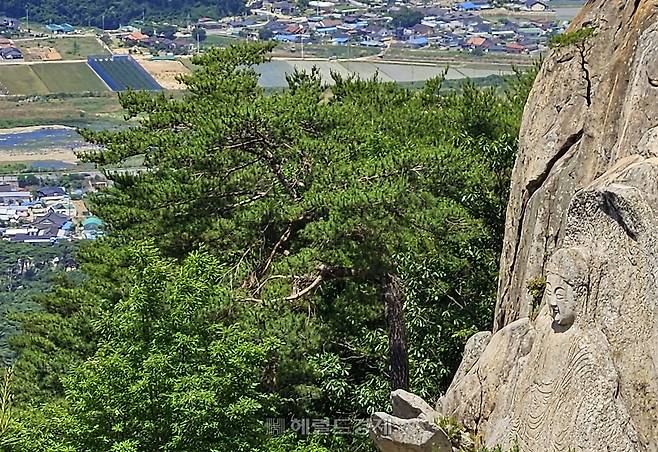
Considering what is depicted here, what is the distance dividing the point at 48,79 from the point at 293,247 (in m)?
70.9

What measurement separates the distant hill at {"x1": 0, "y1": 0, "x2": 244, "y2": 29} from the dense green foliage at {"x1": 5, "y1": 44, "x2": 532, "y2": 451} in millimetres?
91590

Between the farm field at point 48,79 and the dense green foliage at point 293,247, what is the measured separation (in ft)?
211

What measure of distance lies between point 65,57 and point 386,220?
7831 centimetres

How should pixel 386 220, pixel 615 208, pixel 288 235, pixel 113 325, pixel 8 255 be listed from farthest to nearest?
1. pixel 8 255
2. pixel 288 235
3. pixel 386 220
4. pixel 113 325
5. pixel 615 208

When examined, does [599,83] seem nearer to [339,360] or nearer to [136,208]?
[339,360]

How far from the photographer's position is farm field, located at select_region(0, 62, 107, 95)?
253 ft

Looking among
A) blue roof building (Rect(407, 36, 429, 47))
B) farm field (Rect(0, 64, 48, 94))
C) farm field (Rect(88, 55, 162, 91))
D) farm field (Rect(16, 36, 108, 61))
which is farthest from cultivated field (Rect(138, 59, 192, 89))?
blue roof building (Rect(407, 36, 429, 47))

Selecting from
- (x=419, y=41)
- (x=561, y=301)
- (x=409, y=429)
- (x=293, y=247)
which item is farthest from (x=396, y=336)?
(x=419, y=41)

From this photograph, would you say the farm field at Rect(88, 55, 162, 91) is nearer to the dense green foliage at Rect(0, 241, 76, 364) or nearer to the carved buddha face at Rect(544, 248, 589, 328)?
the dense green foliage at Rect(0, 241, 76, 364)

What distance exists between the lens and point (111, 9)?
103188mm

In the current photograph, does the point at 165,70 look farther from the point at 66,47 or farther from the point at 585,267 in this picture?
the point at 585,267

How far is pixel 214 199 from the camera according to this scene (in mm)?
13000

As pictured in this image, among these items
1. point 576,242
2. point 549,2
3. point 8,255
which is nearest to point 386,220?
point 576,242

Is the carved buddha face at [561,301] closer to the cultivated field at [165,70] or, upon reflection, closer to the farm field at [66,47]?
the cultivated field at [165,70]
